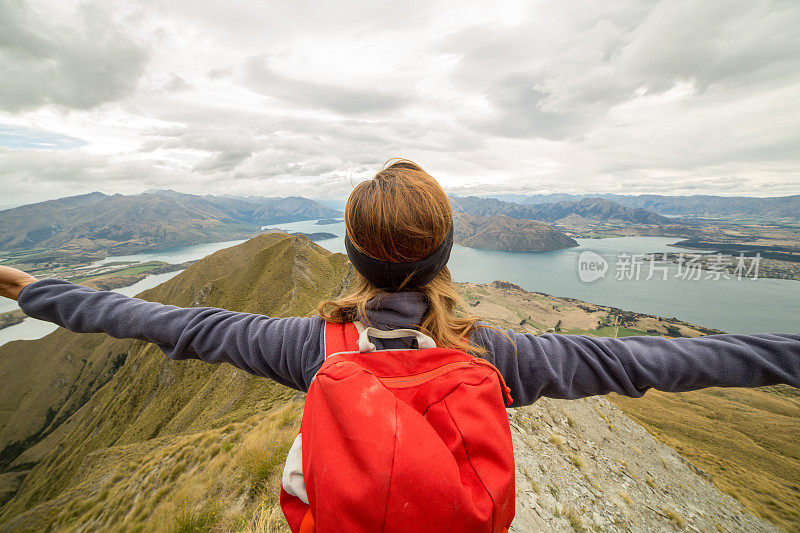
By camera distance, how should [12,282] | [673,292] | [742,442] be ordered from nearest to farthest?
[12,282] → [742,442] → [673,292]

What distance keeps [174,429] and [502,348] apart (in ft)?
91.5

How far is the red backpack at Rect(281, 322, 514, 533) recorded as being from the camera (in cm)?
119

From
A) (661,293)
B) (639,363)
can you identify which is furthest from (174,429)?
(661,293)

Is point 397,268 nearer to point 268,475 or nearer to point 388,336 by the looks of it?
point 388,336

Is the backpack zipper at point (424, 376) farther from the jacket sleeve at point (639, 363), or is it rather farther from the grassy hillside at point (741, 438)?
the grassy hillside at point (741, 438)

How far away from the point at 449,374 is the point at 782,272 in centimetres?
22069

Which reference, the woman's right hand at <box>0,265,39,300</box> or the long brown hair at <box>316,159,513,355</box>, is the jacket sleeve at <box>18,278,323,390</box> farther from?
the long brown hair at <box>316,159,513,355</box>

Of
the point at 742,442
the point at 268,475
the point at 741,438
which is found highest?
the point at 268,475

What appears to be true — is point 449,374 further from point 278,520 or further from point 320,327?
point 278,520

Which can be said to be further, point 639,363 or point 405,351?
point 639,363

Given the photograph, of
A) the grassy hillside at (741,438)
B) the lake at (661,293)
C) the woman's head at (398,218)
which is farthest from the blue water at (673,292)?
the woman's head at (398,218)

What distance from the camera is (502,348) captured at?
84.0 inches

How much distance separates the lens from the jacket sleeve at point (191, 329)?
7.39ft

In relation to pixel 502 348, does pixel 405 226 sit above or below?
above
